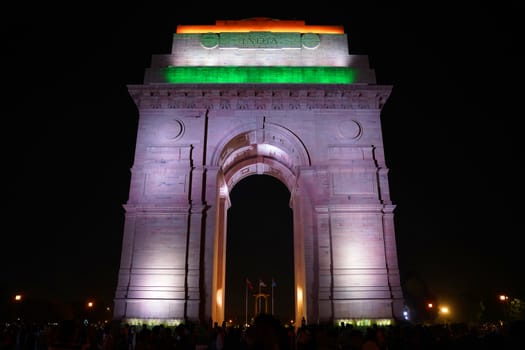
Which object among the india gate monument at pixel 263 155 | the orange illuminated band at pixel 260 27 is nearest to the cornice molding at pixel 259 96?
the india gate monument at pixel 263 155

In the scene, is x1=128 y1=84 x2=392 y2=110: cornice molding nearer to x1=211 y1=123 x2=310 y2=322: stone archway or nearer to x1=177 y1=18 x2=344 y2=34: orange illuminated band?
x1=211 y1=123 x2=310 y2=322: stone archway

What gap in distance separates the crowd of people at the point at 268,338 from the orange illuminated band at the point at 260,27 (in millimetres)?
19888

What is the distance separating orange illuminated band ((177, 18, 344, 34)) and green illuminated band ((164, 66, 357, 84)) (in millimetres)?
4221

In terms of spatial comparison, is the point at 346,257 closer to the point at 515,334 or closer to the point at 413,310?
the point at 515,334

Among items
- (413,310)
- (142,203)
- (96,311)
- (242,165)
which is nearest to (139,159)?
(142,203)

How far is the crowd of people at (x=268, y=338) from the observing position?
19.5 ft

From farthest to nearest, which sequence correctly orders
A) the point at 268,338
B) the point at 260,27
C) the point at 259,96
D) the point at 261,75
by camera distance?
the point at 260,27
the point at 261,75
the point at 259,96
the point at 268,338

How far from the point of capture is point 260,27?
31.6 m

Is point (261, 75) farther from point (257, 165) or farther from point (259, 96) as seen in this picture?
point (257, 165)

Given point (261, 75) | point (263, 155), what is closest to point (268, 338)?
point (261, 75)

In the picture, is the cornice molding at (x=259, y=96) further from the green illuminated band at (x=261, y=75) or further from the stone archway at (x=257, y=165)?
the stone archway at (x=257, y=165)

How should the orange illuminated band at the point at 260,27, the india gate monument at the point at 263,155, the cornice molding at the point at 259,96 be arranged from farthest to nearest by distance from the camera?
the orange illuminated band at the point at 260,27, the cornice molding at the point at 259,96, the india gate monument at the point at 263,155

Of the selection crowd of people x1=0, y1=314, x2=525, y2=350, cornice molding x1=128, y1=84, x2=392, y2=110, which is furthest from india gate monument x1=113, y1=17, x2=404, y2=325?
crowd of people x1=0, y1=314, x2=525, y2=350

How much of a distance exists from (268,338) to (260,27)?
1157 inches
